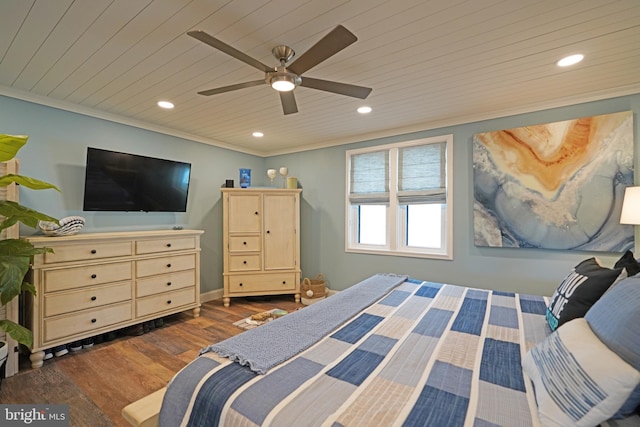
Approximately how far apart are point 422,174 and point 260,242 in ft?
7.93

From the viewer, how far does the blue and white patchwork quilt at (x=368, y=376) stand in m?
0.85

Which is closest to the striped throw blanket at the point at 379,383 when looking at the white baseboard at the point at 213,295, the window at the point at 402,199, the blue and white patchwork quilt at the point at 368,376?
the blue and white patchwork quilt at the point at 368,376

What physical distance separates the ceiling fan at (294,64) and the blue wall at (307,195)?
206cm

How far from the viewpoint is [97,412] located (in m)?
1.78

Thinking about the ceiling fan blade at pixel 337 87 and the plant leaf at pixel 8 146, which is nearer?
the plant leaf at pixel 8 146

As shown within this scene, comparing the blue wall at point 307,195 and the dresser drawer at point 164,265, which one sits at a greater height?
the blue wall at point 307,195

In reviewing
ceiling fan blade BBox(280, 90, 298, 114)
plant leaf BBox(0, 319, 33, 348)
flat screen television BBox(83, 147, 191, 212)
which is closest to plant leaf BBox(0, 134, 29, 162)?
plant leaf BBox(0, 319, 33, 348)

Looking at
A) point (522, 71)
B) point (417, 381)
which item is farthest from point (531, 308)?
point (522, 71)

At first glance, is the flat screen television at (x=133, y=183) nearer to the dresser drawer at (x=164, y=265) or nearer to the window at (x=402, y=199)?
the dresser drawer at (x=164, y=265)

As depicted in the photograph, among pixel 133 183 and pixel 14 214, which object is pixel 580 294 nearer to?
pixel 14 214

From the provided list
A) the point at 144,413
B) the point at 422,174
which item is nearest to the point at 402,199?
the point at 422,174

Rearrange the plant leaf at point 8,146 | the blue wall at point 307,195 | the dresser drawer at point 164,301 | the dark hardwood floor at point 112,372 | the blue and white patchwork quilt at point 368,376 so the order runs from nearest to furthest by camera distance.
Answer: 1. the blue and white patchwork quilt at point 368,376
2. the plant leaf at point 8,146
3. the dark hardwood floor at point 112,372
4. the blue wall at point 307,195
5. the dresser drawer at point 164,301

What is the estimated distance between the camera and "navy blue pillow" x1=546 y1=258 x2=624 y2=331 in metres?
1.31

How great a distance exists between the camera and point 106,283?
2682mm
